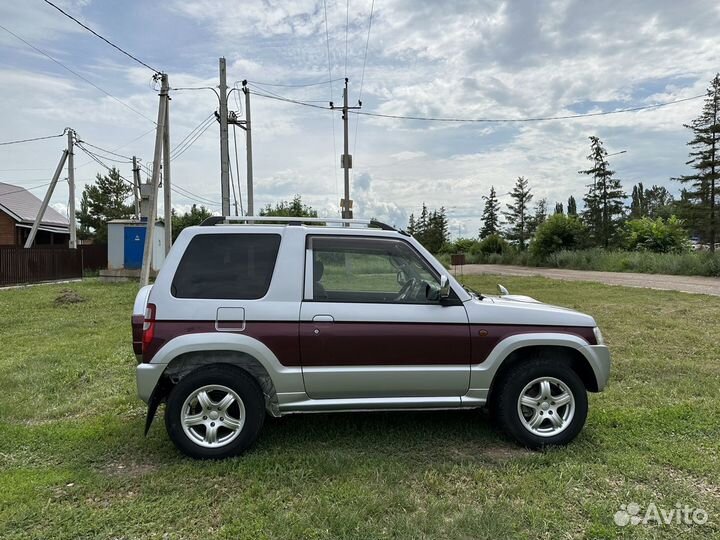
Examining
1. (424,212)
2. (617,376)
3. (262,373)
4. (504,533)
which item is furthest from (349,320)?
(424,212)

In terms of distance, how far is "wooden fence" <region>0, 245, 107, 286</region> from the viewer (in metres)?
19.4

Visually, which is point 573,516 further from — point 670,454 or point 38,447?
point 38,447

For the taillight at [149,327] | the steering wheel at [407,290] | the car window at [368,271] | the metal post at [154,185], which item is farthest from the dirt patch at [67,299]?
the steering wheel at [407,290]

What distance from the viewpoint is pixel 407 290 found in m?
4.17

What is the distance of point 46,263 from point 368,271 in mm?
22075

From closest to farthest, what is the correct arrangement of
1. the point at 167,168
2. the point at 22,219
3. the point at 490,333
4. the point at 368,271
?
1. the point at 490,333
2. the point at 368,271
3. the point at 167,168
4. the point at 22,219

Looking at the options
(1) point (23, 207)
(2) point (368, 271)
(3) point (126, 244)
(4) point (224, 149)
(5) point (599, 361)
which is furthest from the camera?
(1) point (23, 207)

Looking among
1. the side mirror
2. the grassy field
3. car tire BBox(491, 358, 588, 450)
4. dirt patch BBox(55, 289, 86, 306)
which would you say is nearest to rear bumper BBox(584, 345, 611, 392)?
car tire BBox(491, 358, 588, 450)

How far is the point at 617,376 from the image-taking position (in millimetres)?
6043

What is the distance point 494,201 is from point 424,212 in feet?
48.4

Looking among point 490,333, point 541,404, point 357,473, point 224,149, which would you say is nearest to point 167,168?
point 224,149

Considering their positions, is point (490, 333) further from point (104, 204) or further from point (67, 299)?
point (104, 204)

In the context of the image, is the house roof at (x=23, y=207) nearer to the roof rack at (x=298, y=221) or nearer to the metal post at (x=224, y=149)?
the metal post at (x=224, y=149)
